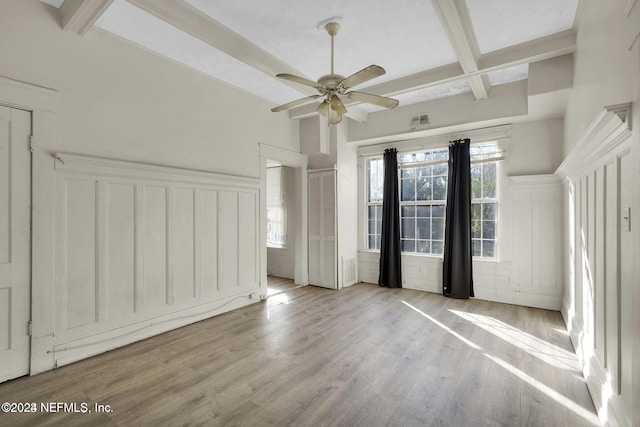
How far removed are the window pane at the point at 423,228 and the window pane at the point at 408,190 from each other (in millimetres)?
433

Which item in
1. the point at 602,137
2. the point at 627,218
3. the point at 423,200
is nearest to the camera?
the point at 627,218

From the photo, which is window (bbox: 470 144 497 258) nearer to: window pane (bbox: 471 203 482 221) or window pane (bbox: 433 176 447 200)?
window pane (bbox: 471 203 482 221)

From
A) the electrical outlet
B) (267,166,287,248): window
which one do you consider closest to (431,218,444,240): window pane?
(267,166,287,248): window

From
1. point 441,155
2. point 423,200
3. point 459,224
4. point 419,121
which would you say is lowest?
point 459,224

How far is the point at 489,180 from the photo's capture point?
485 cm

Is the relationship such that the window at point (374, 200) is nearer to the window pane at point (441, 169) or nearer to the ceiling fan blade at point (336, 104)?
the window pane at point (441, 169)

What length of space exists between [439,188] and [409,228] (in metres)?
0.88

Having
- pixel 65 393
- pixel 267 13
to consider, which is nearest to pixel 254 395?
pixel 65 393

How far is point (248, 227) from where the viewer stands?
15.1 ft

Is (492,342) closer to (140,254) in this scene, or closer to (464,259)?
(464,259)

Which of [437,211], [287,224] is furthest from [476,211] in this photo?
[287,224]

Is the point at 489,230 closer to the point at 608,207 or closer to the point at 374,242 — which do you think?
the point at 374,242

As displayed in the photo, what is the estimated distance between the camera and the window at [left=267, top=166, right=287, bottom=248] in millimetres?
6641

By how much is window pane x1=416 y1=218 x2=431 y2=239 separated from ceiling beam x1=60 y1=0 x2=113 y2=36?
4.97 metres
